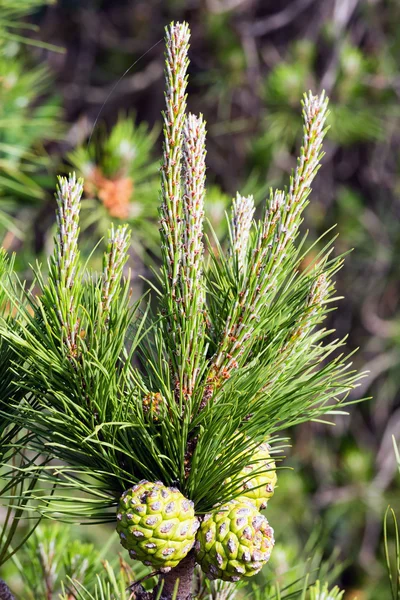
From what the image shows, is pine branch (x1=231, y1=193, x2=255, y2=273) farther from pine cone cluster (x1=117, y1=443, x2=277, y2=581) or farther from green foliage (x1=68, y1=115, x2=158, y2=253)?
green foliage (x1=68, y1=115, x2=158, y2=253)

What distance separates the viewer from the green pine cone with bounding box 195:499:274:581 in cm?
34

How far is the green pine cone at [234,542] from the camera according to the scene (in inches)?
13.3

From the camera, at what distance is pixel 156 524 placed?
1.07 ft

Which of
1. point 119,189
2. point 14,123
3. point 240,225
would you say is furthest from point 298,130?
point 240,225

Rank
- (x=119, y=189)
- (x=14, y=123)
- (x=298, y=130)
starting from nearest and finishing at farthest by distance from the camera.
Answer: (x=14, y=123), (x=119, y=189), (x=298, y=130)

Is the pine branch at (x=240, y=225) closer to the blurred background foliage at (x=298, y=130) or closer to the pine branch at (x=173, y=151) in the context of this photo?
the pine branch at (x=173, y=151)

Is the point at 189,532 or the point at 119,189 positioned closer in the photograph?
the point at 189,532

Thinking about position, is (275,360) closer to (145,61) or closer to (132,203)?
(132,203)

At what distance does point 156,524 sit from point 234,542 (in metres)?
0.04

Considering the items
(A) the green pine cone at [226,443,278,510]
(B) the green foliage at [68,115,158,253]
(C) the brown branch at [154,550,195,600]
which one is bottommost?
(C) the brown branch at [154,550,195,600]

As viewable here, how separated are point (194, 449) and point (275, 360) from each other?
63 mm

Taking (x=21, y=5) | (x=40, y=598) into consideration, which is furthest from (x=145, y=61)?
(x=40, y=598)

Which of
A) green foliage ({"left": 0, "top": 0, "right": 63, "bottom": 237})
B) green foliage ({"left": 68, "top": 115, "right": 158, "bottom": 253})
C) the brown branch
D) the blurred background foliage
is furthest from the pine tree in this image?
the blurred background foliage

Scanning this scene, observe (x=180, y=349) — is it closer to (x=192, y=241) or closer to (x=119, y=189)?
(x=192, y=241)
